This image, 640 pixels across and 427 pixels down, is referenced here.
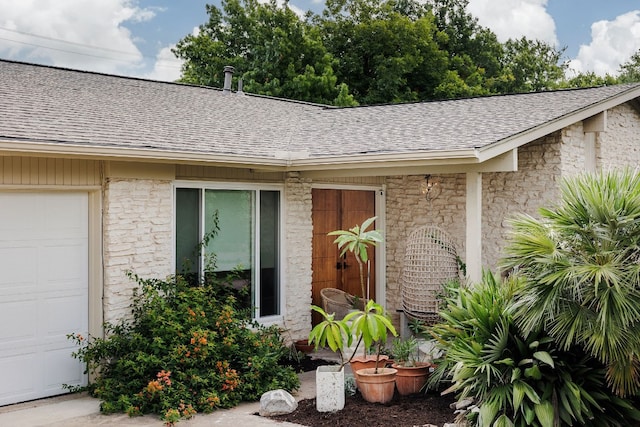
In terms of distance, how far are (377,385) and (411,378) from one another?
46 cm

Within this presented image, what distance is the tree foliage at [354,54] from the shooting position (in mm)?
25156

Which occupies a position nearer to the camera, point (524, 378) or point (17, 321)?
point (524, 378)

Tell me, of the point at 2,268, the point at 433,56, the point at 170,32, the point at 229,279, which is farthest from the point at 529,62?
the point at 2,268

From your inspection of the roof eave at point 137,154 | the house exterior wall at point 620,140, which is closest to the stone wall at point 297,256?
the roof eave at point 137,154

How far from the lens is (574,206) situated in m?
5.95

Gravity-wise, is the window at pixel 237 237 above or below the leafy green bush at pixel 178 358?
above

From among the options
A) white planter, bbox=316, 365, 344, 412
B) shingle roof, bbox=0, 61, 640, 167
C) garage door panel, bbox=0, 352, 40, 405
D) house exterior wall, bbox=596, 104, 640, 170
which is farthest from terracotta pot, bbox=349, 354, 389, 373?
house exterior wall, bbox=596, 104, 640, 170

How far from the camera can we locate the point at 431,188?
10398 millimetres

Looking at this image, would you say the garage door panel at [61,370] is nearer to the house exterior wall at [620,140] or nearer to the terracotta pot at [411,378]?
the terracotta pot at [411,378]

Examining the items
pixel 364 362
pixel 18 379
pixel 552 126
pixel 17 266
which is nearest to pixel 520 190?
pixel 552 126

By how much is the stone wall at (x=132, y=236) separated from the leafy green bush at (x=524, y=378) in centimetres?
369

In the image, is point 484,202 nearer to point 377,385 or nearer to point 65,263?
point 377,385

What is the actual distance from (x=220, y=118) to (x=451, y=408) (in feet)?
19.0

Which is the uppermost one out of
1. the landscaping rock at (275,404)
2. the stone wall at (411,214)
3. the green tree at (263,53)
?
the green tree at (263,53)
